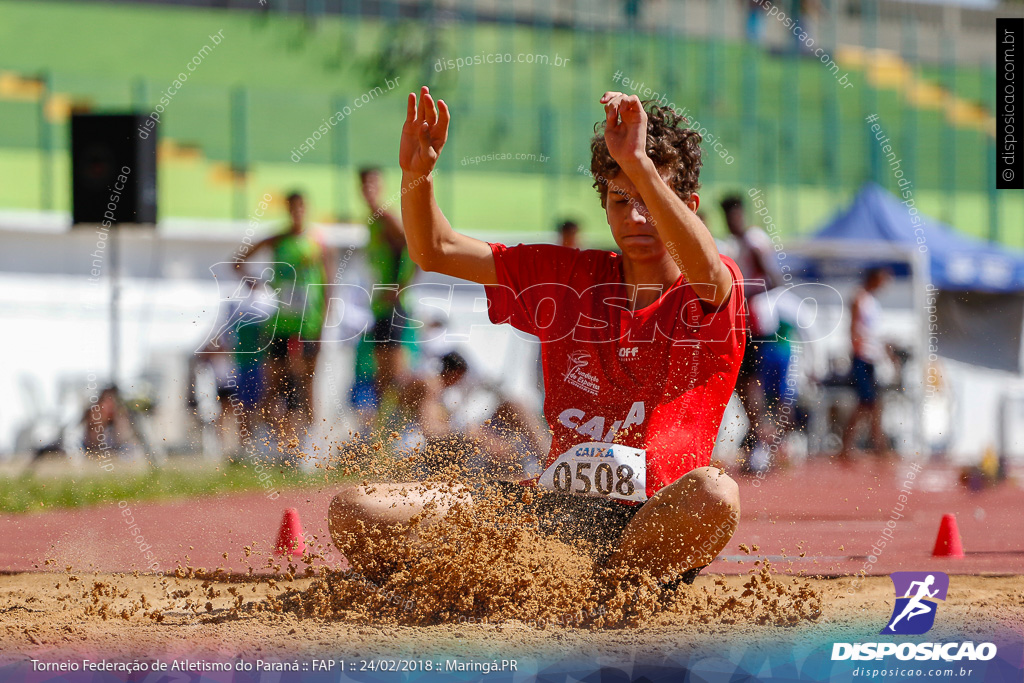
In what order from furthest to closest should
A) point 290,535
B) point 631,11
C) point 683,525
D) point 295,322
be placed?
point 631,11 < point 295,322 < point 290,535 < point 683,525

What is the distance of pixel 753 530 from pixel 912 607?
6.99 ft

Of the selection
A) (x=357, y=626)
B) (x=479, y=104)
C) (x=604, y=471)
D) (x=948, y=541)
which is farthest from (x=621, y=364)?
(x=479, y=104)

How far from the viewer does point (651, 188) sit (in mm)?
2463

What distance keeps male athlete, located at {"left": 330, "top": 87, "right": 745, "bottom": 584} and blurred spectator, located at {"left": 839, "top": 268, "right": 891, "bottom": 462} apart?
18.3 feet

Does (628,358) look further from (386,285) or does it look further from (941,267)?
(941,267)

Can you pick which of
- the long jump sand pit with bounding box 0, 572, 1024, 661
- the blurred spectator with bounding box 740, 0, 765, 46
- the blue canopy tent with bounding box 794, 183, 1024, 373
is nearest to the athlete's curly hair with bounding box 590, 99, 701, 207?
the long jump sand pit with bounding box 0, 572, 1024, 661

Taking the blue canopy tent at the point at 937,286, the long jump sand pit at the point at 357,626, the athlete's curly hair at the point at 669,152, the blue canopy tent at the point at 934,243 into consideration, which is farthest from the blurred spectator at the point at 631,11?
the long jump sand pit at the point at 357,626

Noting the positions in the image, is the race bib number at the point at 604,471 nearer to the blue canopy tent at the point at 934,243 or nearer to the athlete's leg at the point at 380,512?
the athlete's leg at the point at 380,512

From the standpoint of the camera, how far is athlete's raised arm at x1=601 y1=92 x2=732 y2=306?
8.09ft

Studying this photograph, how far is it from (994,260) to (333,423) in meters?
6.24

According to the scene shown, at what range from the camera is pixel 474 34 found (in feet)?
48.7

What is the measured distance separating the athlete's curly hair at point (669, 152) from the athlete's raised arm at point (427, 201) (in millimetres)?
423

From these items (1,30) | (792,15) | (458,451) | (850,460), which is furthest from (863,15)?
(458,451)

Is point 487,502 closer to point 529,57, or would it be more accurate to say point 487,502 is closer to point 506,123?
point 506,123
